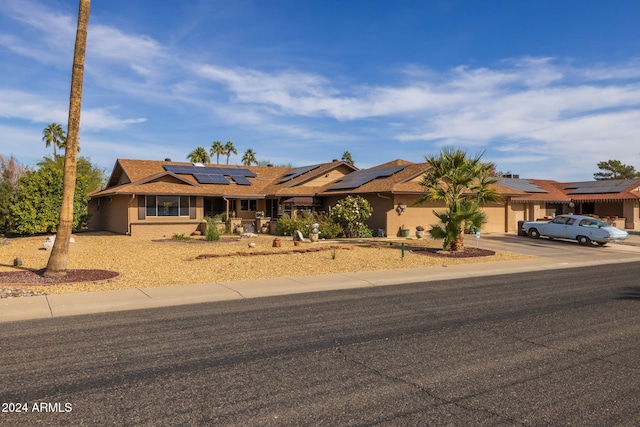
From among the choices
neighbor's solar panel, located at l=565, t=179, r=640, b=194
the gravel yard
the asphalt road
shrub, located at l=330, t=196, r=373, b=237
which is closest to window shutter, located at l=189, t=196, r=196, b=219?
the gravel yard

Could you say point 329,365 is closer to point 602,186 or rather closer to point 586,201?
point 586,201

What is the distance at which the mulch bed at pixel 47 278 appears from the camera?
1195cm

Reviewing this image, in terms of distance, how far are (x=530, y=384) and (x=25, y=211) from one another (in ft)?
97.8

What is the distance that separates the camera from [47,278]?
1261 cm

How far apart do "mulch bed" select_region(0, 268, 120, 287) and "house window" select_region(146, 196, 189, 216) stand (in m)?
15.1

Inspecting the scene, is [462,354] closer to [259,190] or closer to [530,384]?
[530,384]

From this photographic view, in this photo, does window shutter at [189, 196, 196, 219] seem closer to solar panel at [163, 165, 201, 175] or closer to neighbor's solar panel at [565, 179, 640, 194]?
solar panel at [163, 165, 201, 175]

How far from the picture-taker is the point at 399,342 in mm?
7297

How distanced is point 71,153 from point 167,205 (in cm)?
1672

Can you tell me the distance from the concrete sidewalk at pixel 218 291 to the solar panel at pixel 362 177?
14.4 m

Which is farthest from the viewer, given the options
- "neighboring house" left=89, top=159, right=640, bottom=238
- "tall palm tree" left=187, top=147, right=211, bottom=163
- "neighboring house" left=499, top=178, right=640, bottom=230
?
"tall palm tree" left=187, top=147, right=211, bottom=163

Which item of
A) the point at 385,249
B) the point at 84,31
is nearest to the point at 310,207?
the point at 385,249

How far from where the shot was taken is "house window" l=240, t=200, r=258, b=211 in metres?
33.9

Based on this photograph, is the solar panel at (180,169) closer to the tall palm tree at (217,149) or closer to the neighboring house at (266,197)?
the neighboring house at (266,197)
